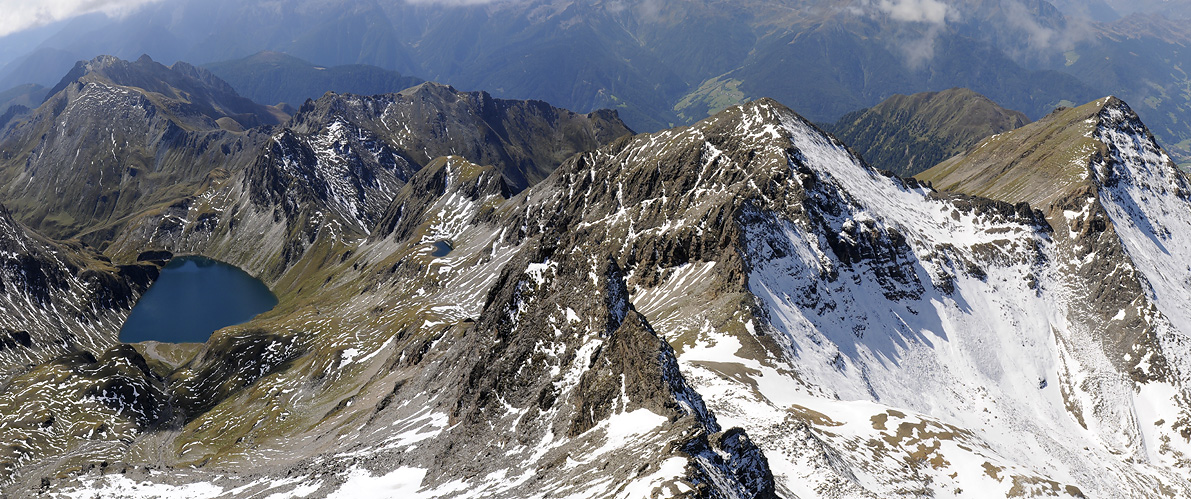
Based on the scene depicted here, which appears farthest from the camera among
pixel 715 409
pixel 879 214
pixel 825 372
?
pixel 879 214

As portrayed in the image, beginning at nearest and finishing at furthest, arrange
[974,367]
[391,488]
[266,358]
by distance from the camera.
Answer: [391,488]
[974,367]
[266,358]

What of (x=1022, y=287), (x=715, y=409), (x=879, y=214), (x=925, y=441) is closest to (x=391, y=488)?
(x=715, y=409)

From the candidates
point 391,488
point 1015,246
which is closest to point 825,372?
point 391,488

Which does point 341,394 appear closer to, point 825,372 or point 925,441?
point 825,372

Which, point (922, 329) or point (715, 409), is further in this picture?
point (922, 329)

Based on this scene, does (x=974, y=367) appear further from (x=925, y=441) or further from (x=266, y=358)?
(x=266, y=358)

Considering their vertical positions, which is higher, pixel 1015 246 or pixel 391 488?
pixel 391 488

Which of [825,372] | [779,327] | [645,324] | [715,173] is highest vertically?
[715,173]
